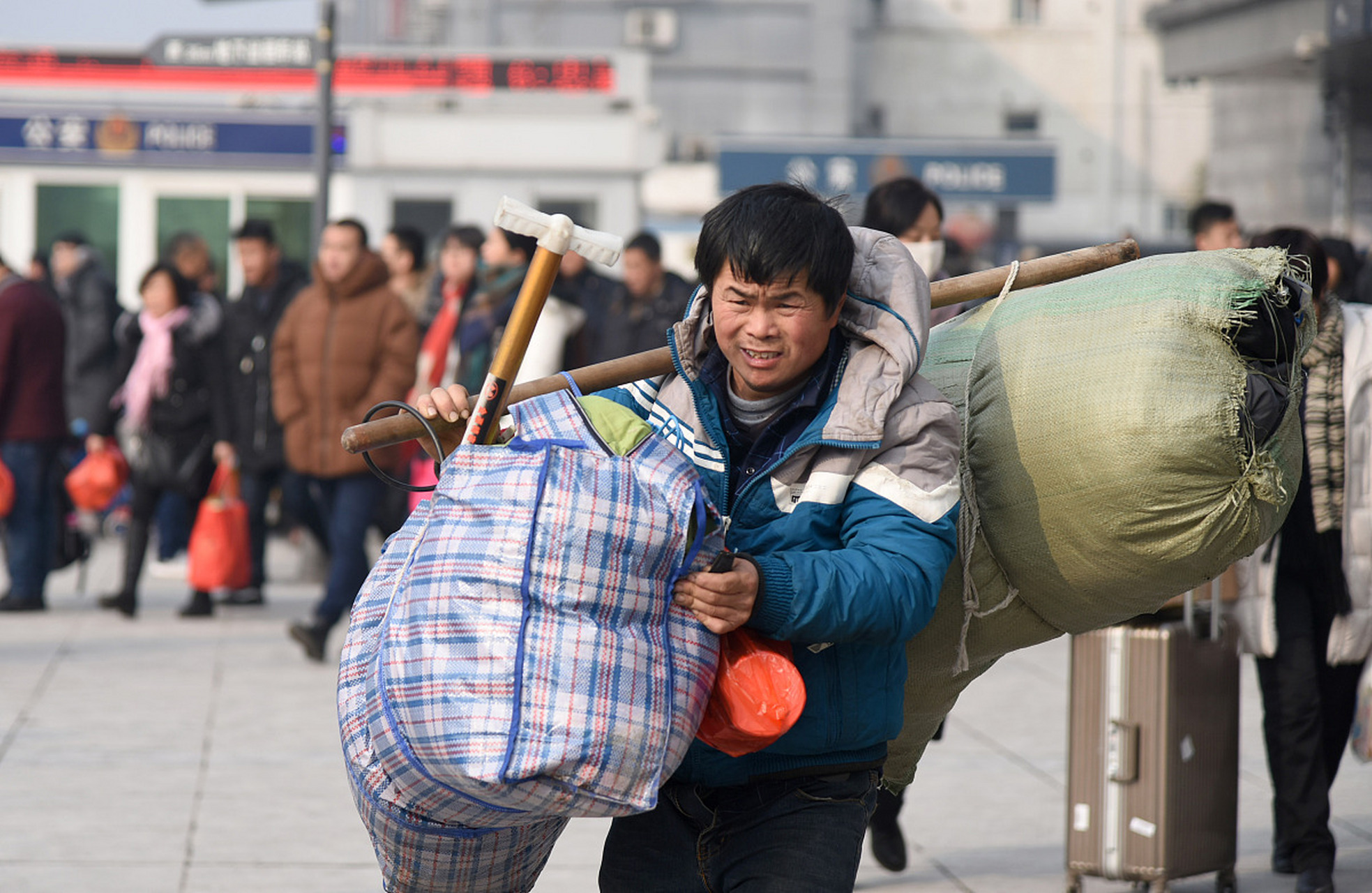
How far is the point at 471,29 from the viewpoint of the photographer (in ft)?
123

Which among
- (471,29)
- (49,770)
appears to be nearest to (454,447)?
(49,770)

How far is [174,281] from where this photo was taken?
376 inches

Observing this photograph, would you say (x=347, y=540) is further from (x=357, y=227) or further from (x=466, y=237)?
(x=466, y=237)

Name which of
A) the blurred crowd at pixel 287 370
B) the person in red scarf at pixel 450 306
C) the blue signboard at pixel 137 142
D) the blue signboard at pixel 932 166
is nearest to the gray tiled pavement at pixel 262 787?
the blurred crowd at pixel 287 370

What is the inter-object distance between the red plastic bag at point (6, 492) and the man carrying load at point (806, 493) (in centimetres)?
730

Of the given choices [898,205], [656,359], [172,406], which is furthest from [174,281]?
[656,359]

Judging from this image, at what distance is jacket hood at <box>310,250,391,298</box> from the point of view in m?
8.20

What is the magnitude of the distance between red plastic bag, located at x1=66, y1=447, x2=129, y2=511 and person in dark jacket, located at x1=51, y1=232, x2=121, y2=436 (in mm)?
1995

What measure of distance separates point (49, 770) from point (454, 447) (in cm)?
373

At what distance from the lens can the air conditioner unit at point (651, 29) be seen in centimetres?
3909

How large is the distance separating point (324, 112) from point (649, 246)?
3438mm

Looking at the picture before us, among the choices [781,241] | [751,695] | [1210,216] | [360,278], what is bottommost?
[751,695]

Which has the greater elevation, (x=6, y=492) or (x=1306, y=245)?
(x=1306, y=245)

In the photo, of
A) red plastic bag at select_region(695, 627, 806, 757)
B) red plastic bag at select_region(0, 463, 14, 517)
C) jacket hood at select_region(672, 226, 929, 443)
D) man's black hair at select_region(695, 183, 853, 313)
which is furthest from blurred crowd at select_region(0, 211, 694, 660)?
red plastic bag at select_region(695, 627, 806, 757)
